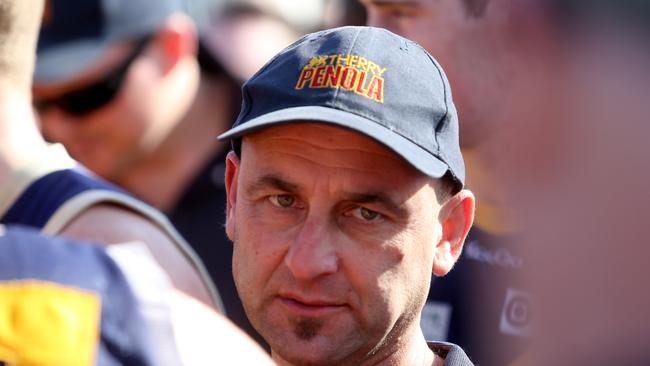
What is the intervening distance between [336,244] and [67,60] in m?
2.49

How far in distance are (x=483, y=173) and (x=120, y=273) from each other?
216 cm

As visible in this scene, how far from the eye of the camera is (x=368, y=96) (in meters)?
2.03

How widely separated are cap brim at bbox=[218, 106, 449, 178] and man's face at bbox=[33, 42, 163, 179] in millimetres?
2346

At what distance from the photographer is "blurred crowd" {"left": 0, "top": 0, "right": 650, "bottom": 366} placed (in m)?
2.64

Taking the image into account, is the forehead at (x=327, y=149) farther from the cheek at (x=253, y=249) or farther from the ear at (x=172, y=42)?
the ear at (x=172, y=42)

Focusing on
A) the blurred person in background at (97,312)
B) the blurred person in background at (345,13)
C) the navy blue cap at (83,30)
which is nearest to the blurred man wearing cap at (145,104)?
the navy blue cap at (83,30)

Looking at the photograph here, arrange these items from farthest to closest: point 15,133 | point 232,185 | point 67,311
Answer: point 15,133
point 232,185
point 67,311

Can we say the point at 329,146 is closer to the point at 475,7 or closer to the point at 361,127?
the point at 361,127

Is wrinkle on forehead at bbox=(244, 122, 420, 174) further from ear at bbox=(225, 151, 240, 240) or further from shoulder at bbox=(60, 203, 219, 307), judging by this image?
shoulder at bbox=(60, 203, 219, 307)

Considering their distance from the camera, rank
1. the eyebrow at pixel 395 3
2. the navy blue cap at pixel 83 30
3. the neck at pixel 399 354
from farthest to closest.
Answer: the navy blue cap at pixel 83 30
the eyebrow at pixel 395 3
the neck at pixel 399 354

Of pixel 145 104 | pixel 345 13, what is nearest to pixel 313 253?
pixel 345 13

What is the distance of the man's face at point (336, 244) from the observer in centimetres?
201

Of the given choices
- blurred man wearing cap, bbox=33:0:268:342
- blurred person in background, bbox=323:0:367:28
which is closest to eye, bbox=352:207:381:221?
blurred person in background, bbox=323:0:367:28

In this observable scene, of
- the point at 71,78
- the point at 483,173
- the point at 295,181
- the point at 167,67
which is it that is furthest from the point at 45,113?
the point at 295,181
